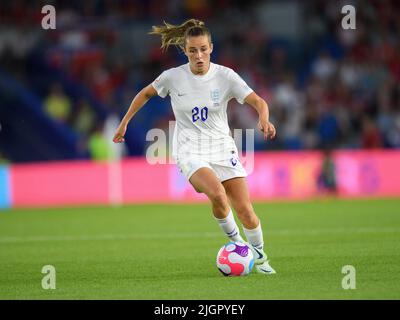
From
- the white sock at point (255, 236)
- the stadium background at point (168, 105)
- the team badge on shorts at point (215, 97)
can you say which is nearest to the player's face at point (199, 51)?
the team badge on shorts at point (215, 97)

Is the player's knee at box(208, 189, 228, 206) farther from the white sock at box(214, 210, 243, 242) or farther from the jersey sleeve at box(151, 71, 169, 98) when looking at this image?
the jersey sleeve at box(151, 71, 169, 98)

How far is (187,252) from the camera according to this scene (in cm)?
1200

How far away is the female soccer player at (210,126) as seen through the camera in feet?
31.1

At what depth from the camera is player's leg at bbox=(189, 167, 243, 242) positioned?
30.1 ft

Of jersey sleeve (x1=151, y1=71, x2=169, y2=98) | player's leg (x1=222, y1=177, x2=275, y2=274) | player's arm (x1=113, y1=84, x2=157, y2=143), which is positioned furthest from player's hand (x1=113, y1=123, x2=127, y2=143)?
player's leg (x1=222, y1=177, x2=275, y2=274)

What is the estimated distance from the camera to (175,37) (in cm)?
987

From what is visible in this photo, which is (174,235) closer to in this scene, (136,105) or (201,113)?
(136,105)

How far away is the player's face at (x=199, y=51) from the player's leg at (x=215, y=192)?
1.07m

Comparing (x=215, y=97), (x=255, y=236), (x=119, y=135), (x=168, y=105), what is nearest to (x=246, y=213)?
(x=255, y=236)

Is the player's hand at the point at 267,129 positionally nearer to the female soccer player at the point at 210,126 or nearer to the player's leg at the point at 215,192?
the female soccer player at the point at 210,126

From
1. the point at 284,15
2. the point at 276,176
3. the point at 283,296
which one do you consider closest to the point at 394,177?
the point at 276,176

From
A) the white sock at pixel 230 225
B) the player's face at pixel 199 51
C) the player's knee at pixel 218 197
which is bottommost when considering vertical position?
the white sock at pixel 230 225
